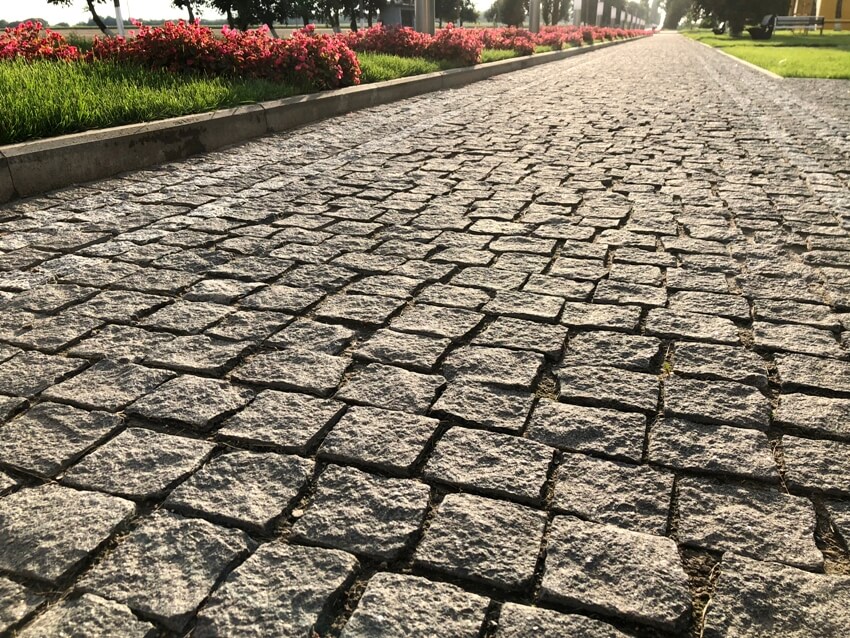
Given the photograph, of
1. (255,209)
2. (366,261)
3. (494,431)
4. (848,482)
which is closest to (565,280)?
(366,261)

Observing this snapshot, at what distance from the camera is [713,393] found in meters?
2.69

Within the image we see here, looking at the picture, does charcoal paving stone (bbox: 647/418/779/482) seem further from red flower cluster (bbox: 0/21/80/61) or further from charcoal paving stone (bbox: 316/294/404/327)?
red flower cluster (bbox: 0/21/80/61)

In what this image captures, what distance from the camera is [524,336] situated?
3152 mm

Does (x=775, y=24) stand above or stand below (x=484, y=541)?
above

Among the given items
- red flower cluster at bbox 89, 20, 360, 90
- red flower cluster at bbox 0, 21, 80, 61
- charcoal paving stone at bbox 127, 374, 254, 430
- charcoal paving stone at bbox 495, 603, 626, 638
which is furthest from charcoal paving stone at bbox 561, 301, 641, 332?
red flower cluster at bbox 0, 21, 80, 61

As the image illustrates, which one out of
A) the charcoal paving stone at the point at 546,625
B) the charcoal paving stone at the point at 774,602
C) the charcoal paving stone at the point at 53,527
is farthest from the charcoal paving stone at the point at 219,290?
the charcoal paving stone at the point at 774,602

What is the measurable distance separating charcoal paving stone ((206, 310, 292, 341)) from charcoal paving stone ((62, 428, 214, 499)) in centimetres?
80

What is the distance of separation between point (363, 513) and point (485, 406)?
73 cm

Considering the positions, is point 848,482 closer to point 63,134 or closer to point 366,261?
point 366,261

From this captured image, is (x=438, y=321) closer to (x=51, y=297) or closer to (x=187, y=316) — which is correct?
(x=187, y=316)

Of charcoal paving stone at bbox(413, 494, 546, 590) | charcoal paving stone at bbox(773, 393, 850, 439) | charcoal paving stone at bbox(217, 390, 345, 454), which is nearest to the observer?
charcoal paving stone at bbox(413, 494, 546, 590)

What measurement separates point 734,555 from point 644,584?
11.3 inches

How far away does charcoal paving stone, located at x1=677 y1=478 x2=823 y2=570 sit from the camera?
1.92 metres

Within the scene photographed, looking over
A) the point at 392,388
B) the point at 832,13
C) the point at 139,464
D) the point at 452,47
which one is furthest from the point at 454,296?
the point at 832,13
